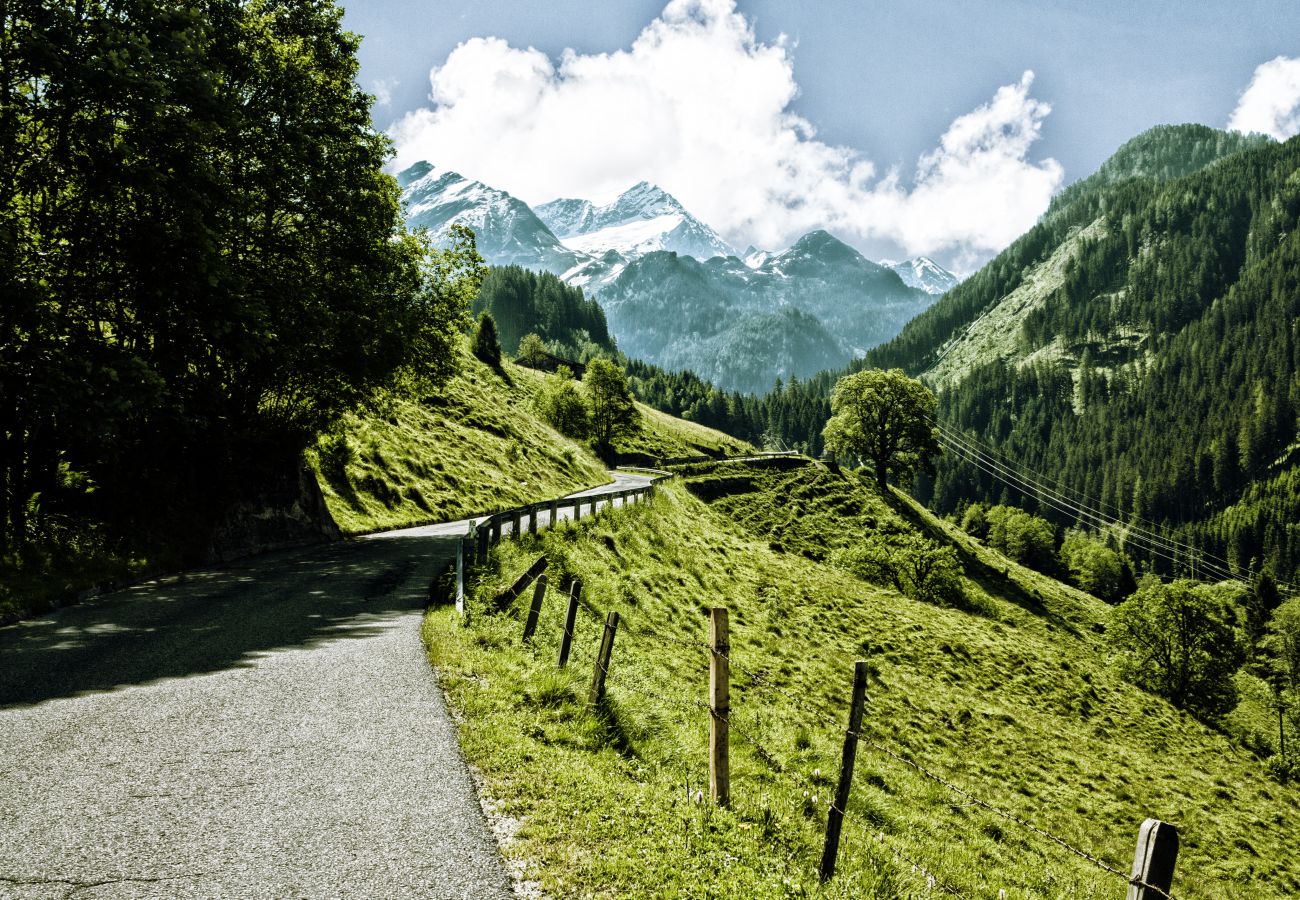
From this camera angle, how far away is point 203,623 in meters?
13.2

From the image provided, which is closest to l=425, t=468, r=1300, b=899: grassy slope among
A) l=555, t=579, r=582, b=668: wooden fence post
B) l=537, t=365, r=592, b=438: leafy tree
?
l=555, t=579, r=582, b=668: wooden fence post

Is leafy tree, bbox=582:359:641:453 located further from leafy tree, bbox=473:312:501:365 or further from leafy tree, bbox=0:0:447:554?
leafy tree, bbox=0:0:447:554

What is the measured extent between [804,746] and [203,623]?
1331 cm

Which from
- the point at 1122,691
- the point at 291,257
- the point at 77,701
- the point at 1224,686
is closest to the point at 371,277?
the point at 291,257

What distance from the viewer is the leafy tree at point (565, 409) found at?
3196 inches

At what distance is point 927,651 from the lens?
26969mm

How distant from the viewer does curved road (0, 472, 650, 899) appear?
5.27m

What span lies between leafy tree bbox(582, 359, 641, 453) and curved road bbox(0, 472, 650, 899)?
247 feet

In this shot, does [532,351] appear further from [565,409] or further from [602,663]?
[602,663]

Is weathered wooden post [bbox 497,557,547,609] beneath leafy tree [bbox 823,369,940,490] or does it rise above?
beneath

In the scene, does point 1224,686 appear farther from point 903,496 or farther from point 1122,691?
point 903,496

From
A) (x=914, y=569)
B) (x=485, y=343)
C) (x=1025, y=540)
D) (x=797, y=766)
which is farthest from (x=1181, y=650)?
(x=485, y=343)

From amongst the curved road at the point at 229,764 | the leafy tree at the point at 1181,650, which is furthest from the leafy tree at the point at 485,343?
the curved road at the point at 229,764

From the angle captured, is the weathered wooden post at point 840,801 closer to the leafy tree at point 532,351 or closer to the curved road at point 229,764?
the curved road at point 229,764
